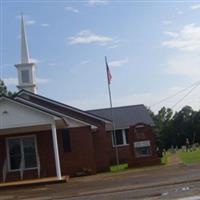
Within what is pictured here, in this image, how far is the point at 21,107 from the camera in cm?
2795

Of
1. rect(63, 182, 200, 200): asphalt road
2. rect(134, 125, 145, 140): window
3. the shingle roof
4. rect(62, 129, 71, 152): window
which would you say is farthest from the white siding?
the shingle roof

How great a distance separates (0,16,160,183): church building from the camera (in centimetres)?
2803

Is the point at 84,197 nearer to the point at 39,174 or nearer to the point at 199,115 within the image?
the point at 39,174

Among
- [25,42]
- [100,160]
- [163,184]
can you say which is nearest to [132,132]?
[100,160]

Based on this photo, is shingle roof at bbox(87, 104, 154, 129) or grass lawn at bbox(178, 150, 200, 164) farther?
shingle roof at bbox(87, 104, 154, 129)

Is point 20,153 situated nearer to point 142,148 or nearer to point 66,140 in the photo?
point 66,140

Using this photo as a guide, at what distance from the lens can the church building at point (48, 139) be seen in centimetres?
2803

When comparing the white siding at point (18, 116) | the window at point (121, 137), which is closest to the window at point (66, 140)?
the white siding at point (18, 116)

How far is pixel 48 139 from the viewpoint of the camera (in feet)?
106

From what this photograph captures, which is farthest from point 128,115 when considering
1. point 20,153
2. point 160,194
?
point 160,194

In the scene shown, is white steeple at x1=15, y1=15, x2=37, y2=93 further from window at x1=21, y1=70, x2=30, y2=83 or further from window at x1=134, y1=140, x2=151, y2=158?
window at x1=134, y1=140, x2=151, y2=158

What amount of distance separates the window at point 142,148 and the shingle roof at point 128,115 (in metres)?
10.6

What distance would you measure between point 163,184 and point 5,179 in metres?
14.8

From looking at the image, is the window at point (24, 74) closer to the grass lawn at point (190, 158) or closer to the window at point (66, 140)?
the window at point (66, 140)
